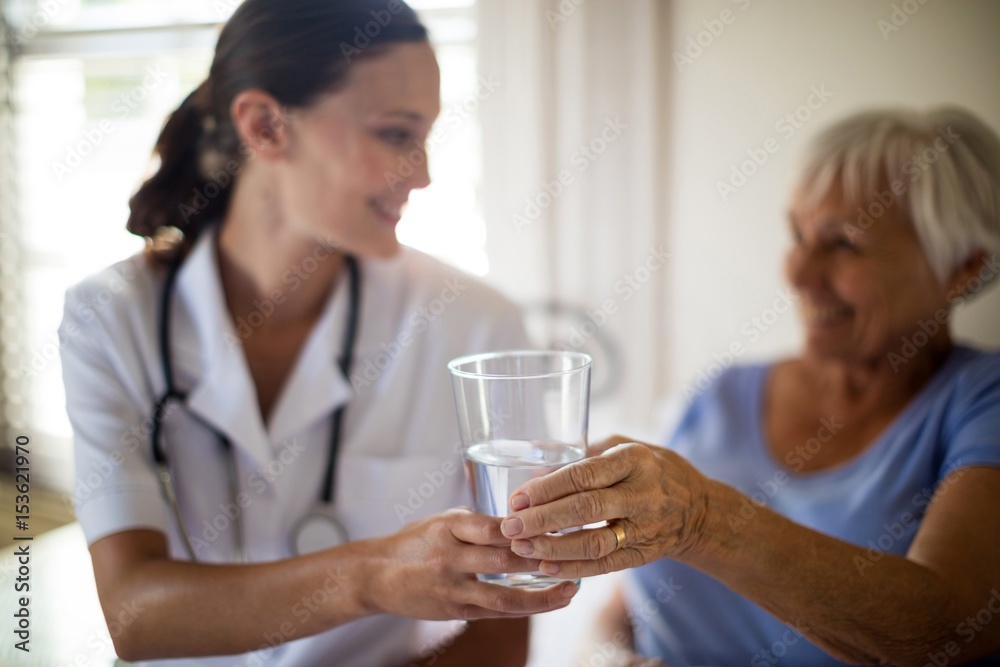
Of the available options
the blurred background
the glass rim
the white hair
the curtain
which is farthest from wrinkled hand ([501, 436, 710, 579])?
the curtain

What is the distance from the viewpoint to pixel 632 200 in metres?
2.94

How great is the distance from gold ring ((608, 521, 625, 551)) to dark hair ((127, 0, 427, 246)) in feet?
2.66

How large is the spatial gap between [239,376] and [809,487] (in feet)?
3.53

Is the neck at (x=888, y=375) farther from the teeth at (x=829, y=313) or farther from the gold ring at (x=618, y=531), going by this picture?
the gold ring at (x=618, y=531)

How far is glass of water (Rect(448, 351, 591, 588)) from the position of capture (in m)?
0.85

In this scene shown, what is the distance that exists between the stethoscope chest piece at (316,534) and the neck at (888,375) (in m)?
1.05

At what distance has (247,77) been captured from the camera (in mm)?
1270

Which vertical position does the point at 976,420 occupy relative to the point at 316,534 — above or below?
above

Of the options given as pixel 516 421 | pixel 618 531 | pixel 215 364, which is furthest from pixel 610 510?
pixel 215 364

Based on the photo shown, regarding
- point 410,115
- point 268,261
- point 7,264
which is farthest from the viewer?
point 7,264

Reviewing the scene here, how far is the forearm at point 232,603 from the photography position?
1.01 metres

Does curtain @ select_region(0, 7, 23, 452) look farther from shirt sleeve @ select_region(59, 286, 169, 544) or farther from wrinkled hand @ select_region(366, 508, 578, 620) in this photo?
wrinkled hand @ select_region(366, 508, 578, 620)

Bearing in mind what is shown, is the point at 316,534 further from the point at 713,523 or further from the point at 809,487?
the point at 809,487

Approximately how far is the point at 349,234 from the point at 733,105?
1.73 meters
